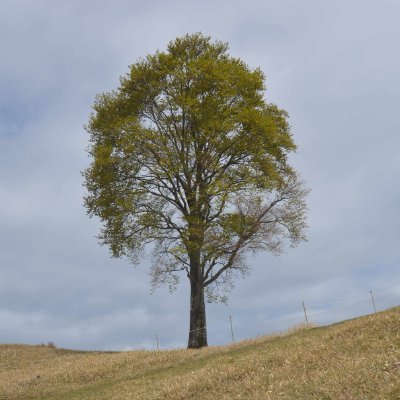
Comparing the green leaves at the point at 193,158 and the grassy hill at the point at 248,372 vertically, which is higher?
the green leaves at the point at 193,158

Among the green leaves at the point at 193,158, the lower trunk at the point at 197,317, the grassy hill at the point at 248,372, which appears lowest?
the grassy hill at the point at 248,372

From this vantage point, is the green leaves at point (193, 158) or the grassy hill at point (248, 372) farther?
the green leaves at point (193, 158)

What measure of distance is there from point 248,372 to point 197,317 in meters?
17.3

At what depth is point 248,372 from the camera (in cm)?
1608

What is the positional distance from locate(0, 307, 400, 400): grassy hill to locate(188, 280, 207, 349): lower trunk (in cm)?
314

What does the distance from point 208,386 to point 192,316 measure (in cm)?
1794

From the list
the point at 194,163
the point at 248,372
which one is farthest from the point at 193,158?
the point at 248,372

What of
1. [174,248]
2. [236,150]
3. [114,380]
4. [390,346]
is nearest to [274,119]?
[236,150]

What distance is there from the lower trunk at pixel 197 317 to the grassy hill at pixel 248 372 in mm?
3138

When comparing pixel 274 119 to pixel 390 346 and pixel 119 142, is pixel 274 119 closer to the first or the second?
pixel 119 142

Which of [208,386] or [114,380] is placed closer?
[208,386]

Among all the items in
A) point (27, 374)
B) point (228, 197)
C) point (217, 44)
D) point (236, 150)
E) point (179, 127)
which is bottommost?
point (27, 374)

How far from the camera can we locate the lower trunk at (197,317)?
3250cm

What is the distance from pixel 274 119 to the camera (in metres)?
36.8
